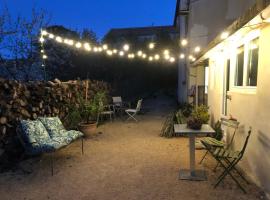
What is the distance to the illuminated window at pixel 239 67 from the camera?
410 cm

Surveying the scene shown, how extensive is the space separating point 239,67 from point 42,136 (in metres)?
3.80

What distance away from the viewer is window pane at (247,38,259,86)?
3378 millimetres

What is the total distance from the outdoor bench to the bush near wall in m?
0.34

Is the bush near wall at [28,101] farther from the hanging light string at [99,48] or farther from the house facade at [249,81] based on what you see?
the house facade at [249,81]

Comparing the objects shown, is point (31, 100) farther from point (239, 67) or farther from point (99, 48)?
point (239, 67)

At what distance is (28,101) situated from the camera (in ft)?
16.1

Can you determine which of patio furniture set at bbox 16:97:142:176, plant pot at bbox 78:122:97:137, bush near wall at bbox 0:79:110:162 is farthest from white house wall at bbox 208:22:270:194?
bush near wall at bbox 0:79:110:162

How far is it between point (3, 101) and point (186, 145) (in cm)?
373

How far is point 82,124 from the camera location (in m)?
6.06

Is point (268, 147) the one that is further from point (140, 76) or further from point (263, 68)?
point (140, 76)

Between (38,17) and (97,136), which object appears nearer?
(97,136)

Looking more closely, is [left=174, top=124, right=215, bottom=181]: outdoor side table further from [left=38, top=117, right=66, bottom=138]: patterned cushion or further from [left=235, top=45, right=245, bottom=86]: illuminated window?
[left=38, top=117, right=66, bottom=138]: patterned cushion

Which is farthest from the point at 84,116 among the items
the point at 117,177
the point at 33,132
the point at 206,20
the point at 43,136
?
the point at 206,20

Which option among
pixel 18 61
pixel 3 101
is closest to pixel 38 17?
pixel 18 61
